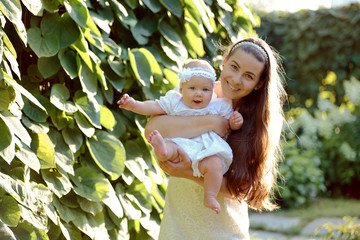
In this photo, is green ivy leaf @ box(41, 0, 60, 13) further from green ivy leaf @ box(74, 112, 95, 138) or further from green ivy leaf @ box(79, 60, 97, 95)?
green ivy leaf @ box(74, 112, 95, 138)

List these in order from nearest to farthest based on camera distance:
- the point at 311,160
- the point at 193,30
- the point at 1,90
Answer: the point at 1,90, the point at 193,30, the point at 311,160

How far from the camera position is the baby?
1.80m

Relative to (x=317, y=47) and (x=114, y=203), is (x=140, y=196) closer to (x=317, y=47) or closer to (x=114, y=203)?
(x=114, y=203)

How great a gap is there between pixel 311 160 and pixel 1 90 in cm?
443

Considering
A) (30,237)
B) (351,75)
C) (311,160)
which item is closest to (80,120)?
(30,237)

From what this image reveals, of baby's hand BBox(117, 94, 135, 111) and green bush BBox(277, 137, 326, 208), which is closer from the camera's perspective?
baby's hand BBox(117, 94, 135, 111)

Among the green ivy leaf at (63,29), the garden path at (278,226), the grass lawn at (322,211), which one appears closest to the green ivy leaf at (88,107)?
the green ivy leaf at (63,29)

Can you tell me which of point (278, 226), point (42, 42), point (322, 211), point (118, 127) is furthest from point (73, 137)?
point (322, 211)

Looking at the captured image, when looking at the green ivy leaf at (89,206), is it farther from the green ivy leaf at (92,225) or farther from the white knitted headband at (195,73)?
the white knitted headband at (195,73)

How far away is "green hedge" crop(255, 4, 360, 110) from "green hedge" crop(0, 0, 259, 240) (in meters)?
4.09

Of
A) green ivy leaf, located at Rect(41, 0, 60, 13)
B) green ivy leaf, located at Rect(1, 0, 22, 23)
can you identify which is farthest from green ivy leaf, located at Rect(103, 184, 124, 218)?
green ivy leaf, located at Rect(1, 0, 22, 23)

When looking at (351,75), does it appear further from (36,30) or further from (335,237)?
(36,30)

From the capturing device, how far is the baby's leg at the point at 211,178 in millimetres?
1784

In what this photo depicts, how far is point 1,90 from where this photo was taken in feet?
5.64
